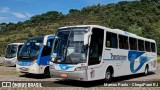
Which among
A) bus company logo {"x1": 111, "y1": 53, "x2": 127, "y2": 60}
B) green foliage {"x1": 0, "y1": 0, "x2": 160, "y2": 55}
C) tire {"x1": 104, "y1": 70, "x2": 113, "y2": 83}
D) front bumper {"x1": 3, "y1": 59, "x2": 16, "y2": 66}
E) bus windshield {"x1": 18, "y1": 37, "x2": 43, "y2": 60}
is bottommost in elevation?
tire {"x1": 104, "y1": 70, "x2": 113, "y2": 83}

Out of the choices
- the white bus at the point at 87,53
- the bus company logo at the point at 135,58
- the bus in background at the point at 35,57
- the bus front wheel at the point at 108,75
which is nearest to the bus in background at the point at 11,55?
the bus in background at the point at 35,57

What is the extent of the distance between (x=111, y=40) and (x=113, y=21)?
67427 millimetres

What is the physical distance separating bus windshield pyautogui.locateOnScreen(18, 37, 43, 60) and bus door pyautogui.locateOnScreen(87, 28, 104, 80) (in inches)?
171

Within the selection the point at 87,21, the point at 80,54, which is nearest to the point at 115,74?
the point at 80,54

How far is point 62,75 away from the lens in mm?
14531

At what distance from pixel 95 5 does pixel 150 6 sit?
26543 mm

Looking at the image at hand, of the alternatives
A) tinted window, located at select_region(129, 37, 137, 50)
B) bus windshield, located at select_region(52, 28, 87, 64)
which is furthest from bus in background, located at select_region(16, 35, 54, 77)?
tinted window, located at select_region(129, 37, 137, 50)

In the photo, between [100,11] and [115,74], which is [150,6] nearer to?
[100,11]

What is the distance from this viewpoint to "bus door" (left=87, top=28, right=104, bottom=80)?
14.4 metres

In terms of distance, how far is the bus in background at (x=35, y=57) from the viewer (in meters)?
17.6

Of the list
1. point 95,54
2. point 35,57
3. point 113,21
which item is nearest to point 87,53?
point 95,54

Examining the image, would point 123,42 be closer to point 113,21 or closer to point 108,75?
point 108,75

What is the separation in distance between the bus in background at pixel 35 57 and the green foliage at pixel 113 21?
48080mm

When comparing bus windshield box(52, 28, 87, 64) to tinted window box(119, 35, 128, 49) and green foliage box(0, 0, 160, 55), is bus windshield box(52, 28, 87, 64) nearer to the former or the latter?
tinted window box(119, 35, 128, 49)
